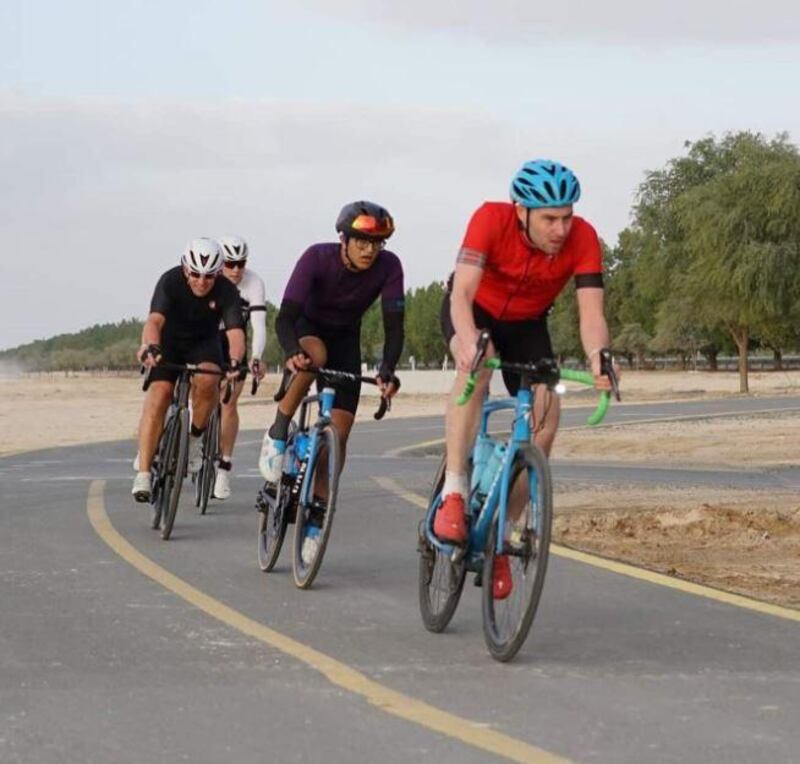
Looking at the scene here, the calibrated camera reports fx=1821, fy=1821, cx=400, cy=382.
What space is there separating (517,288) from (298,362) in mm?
2202

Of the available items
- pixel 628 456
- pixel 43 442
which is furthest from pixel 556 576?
pixel 43 442

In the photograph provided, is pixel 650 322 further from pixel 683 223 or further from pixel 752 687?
pixel 752 687

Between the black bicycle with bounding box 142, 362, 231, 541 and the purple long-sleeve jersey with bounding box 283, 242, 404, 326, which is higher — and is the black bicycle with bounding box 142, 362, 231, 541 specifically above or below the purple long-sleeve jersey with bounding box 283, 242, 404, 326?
below

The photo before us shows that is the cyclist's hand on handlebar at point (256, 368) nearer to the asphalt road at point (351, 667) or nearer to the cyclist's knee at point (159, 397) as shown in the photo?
the cyclist's knee at point (159, 397)

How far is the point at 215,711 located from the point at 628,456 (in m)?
18.0

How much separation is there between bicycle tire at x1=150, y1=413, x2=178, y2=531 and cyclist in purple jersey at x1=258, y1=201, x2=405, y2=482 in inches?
79.2

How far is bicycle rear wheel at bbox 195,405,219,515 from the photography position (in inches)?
530

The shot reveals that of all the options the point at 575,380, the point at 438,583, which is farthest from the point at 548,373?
the point at 438,583

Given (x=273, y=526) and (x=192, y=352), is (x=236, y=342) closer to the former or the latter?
(x=192, y=352)

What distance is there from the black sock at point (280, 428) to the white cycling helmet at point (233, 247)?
393 cm

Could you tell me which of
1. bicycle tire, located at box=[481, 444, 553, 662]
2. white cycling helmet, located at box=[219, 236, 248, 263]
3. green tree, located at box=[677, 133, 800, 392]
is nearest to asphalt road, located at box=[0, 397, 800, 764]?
bicycle tire, located at box=[481, 444, 553, 662]

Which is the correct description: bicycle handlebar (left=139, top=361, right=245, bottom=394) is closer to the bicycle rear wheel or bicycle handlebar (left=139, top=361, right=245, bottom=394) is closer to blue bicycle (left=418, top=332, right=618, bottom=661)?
the bicycle rear wheel

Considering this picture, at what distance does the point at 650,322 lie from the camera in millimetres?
140125

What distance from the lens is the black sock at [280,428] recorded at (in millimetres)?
9859
